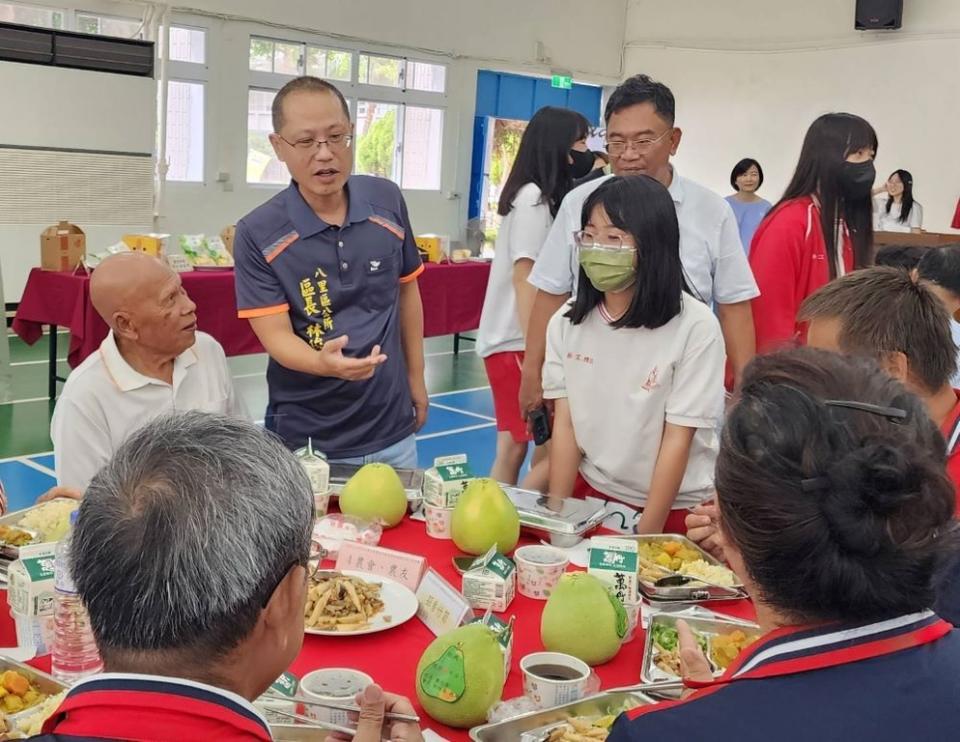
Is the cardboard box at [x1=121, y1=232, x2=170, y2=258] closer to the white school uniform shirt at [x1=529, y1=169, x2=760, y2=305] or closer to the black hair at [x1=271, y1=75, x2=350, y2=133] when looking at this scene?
the black hair at [x1=271, y1=75, x2=350, y2=133]

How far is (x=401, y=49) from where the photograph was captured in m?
11.3

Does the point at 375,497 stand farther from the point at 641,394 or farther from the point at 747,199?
the point at 747,199

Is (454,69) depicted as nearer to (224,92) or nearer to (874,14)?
(224,92)

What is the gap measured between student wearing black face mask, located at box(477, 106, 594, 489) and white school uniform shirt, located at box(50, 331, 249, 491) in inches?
55.2

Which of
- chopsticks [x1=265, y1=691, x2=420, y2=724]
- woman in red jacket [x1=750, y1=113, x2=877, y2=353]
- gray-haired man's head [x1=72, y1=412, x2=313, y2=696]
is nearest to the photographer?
gray-haired man's head [x1=72, y1=412, x2=313, y2=696]

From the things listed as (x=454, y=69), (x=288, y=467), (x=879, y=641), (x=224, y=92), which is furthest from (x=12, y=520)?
(x=454, y=69)

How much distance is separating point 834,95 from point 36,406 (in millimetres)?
10666

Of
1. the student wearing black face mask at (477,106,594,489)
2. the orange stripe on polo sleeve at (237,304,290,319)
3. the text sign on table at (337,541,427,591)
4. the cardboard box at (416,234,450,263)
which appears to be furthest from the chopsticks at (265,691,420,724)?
the cardboard box at (416,234,450,263)

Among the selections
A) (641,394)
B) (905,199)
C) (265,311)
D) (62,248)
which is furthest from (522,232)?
(905,199)

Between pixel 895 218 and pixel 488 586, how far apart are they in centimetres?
1058

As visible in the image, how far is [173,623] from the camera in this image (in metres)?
0.97

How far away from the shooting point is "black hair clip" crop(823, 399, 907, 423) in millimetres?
1018

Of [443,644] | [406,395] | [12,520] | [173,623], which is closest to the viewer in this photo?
[173,623]

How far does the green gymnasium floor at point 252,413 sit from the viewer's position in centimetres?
488
